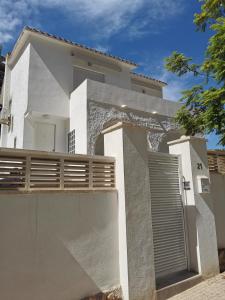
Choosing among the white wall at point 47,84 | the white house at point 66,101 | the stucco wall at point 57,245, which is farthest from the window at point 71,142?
the stucco wall at point 57,245

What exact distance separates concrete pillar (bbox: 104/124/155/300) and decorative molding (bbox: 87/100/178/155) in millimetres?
3869

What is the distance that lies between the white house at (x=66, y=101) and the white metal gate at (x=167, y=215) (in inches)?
178

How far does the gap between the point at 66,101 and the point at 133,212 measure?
356 inches

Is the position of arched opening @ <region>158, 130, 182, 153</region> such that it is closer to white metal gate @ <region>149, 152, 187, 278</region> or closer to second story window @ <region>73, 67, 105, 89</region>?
second story window @ <region>73, 67, 105, 89</region>

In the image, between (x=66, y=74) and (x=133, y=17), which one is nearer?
(x=133, y=17)

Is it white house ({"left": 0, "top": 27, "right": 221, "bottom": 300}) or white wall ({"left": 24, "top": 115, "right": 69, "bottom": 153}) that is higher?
white wall ({"left": 24, "top": 115, "right": 69, "bottom": 153})

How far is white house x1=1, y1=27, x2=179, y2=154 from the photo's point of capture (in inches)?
468

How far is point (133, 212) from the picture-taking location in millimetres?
6145

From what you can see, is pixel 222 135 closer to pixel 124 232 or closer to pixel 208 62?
pixel 208 62

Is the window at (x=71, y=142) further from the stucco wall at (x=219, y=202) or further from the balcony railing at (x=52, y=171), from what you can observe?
the stucco wall at (x=219, y=202)

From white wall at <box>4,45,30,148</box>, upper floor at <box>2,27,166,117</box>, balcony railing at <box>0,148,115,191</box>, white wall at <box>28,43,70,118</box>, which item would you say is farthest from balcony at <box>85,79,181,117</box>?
balcony railing at <box>0,148,115,191</box>

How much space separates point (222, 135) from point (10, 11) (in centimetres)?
1034

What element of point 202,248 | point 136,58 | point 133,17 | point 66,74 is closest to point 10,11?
point 66,74

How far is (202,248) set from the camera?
746 centimetres
